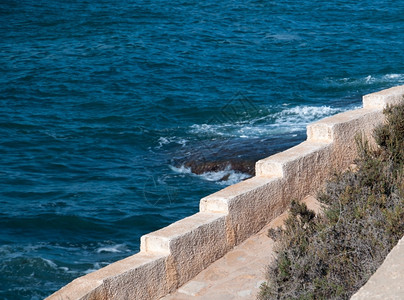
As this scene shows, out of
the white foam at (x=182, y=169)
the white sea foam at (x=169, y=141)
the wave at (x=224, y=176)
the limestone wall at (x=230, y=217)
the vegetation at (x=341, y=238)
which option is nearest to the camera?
the vegetation at (x=341, y=238)

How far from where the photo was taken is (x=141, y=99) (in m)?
22.5

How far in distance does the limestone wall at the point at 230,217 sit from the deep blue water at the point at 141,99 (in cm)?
470

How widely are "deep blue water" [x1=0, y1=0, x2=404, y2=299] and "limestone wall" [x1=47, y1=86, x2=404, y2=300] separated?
4.70 m

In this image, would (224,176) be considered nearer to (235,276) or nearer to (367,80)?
(235,276)

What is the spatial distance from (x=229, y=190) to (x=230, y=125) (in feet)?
41.1

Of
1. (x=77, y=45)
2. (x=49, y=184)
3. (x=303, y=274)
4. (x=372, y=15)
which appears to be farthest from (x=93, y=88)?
(x=303, y=274)

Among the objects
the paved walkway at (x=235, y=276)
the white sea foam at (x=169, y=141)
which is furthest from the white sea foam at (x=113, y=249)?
the white sea foam at (x=169, y=141)

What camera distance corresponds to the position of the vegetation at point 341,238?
18.2 feet

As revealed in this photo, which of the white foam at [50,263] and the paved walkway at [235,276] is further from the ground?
the paved walkway at [235,276]

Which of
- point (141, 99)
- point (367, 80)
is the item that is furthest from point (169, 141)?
point (367, 80)

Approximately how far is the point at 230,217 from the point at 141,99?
608 inches

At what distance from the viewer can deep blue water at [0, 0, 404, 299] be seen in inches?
552

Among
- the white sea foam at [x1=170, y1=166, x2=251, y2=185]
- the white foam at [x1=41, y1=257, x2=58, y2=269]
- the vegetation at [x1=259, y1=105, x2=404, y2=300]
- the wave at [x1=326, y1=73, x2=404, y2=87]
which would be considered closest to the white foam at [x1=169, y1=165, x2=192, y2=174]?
the white sea foam at [x1=170, y1=166, x2=251, y2=185]

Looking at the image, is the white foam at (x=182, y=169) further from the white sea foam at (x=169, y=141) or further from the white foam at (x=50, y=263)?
the white foam at (x=50, y=263)
